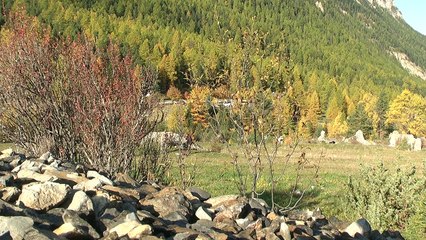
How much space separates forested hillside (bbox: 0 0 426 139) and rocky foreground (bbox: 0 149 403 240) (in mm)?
2014

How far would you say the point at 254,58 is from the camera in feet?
23.4

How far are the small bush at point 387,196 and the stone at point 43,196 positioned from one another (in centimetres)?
610

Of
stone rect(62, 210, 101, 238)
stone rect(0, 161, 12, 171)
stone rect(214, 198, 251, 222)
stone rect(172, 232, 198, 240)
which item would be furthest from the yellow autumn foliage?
stone rect(62, 210, 101, 238)

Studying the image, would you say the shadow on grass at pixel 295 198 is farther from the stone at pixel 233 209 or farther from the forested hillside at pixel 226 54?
the stone at pixel 233 209

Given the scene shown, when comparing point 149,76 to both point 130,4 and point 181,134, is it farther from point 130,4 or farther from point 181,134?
point 130,4

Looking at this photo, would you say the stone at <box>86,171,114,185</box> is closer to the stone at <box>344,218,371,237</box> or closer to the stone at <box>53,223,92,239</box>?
the stone at <box>53,223,92,239</box>

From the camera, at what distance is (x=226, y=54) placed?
7559 millimetres

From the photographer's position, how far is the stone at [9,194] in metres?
4.39

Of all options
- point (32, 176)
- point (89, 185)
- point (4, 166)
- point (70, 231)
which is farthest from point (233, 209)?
point (4, 166)

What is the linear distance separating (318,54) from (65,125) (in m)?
184

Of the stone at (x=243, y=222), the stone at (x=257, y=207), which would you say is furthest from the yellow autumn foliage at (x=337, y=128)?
the stone at (x=243, y=222)

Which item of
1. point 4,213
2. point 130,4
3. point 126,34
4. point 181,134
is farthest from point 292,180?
point 130,4

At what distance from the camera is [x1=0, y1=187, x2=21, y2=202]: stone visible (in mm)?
4395

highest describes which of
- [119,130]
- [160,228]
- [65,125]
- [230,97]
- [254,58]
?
[254,58]
